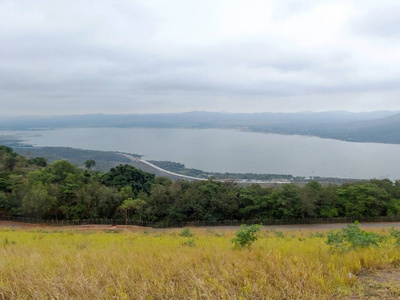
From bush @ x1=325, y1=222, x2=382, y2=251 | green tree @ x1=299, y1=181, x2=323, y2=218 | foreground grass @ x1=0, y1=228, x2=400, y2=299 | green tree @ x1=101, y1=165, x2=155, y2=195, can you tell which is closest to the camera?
foreground grass @ x1=0, y1=228, x2=400, y2=299

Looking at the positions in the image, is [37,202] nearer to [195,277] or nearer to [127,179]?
[127,179]

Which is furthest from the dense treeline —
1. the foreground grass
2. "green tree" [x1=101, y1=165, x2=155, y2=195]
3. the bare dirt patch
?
the foreground grass

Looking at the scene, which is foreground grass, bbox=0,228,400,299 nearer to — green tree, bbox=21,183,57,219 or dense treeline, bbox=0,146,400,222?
dense treeline, bbox=0,146,400,222

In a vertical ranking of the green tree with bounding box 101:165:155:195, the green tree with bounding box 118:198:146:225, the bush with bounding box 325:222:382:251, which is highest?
the bush with bounding box 325:222:382:251

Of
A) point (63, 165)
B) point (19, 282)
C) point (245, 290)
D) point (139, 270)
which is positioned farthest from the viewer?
point (63, 165)

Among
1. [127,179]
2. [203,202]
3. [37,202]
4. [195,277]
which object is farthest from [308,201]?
[37,202]

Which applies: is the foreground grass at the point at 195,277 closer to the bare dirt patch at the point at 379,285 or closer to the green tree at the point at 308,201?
the bare dirt patch at the point at 379,285

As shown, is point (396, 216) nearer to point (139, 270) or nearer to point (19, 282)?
point (139, 270)

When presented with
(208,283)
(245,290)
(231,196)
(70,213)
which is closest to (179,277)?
(208,283)
